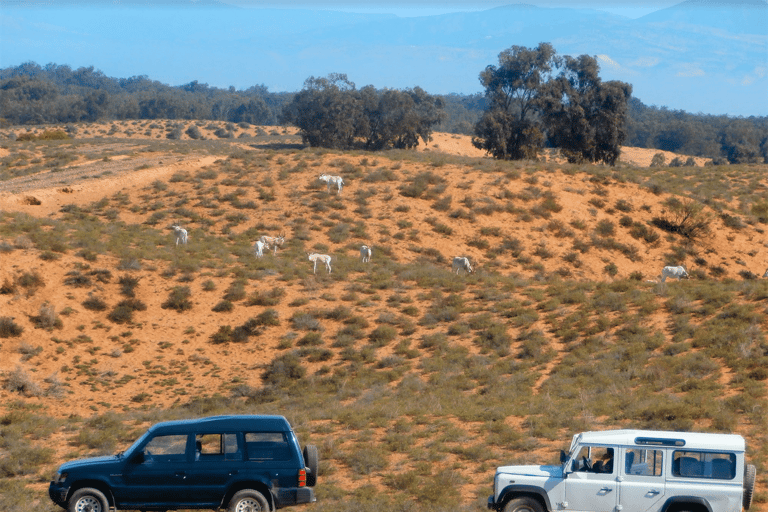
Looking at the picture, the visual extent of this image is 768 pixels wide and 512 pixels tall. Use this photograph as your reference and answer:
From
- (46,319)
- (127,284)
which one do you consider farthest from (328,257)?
(46,319)

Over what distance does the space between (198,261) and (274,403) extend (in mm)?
12534

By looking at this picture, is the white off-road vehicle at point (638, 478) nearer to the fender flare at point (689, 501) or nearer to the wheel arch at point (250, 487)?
the fender flare at point (689, 501)

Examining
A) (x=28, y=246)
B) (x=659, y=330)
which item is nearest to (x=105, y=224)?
(x=28, y=246)

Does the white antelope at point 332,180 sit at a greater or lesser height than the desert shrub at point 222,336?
greater

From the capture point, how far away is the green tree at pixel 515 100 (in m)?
59.5

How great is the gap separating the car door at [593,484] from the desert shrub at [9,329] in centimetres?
1999

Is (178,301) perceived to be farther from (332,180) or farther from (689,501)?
(689,501)

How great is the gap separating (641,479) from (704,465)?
2.77 ft

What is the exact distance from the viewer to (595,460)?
10117mm

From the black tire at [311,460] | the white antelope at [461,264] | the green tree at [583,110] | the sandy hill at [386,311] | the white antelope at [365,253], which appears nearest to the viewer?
the black tire at [311,460]

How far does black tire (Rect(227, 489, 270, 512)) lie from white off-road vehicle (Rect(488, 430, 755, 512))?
339cm

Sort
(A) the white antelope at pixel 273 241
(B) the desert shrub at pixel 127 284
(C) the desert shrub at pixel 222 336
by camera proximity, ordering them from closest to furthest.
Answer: (C) the desert shrub at pixel 222 336 → (B) the desert shrub at pixel 127 284 → (A) the white antelope at pixel 273 241

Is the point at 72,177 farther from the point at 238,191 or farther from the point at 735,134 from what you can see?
the point at 735,134

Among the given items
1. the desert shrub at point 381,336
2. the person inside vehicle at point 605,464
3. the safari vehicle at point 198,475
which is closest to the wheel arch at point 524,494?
the person inside vehicle at point 605,464
